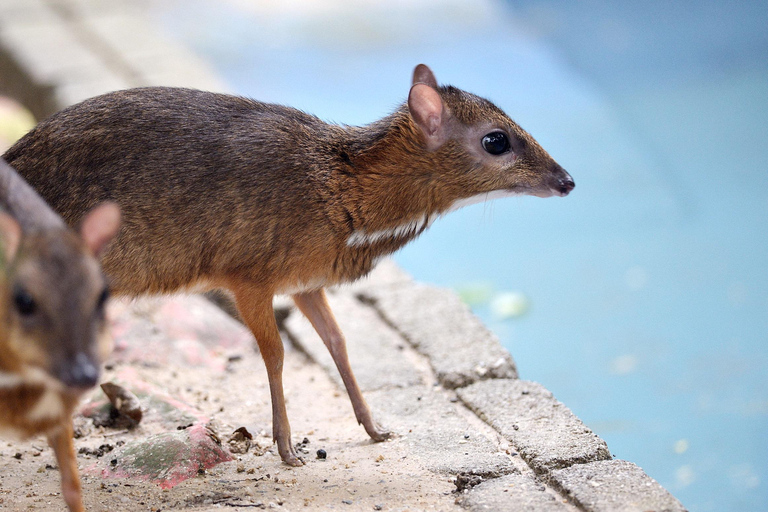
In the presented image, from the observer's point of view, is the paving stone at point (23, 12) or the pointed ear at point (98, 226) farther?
the paving stone at point (23, 12)

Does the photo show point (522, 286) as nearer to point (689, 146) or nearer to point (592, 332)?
point (592, 332)

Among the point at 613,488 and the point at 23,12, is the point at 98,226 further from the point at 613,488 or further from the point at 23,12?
the point at 23,12

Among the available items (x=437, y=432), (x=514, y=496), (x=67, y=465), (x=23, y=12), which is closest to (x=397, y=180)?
(x=437, y=432)

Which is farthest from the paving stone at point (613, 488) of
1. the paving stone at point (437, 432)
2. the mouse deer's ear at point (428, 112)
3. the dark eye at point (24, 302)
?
the dark eye at point (24, 302)

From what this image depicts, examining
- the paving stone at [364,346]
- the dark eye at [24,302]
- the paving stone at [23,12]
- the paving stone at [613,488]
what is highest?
the paving stone at [23,12]

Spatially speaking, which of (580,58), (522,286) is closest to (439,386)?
(522,286)

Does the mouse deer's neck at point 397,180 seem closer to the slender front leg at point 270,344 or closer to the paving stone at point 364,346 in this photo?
the slender front leg at point 270,344
